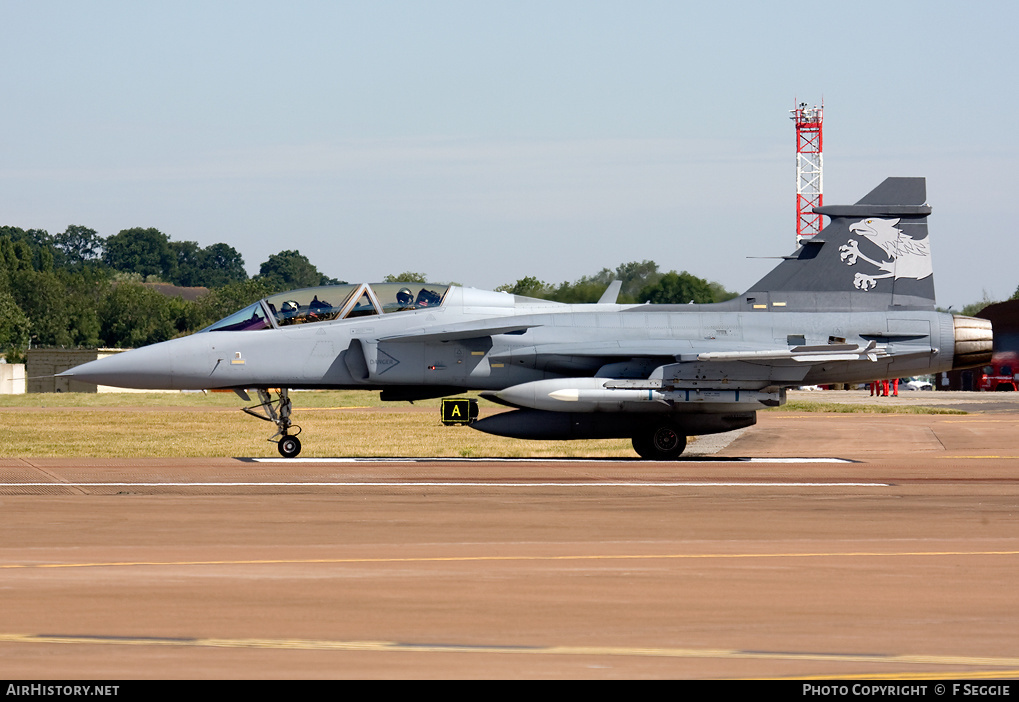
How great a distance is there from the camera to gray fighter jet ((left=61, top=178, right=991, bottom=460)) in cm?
1703

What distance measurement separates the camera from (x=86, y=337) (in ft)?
301

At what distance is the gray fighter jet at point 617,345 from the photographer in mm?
17031

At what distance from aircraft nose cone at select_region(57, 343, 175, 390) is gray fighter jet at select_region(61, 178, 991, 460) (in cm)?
2

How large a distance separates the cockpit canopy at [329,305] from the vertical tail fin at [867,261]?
18.5ft

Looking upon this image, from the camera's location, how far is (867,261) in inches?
727

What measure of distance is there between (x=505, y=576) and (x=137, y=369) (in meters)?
11.5

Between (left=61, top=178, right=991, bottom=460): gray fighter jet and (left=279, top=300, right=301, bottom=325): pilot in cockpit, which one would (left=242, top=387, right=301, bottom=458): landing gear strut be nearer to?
(left=61, top=178, right=991, bottom=460): gray fighter jet

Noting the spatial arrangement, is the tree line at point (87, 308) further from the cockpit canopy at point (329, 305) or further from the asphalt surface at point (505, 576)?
the asphalt surface at point (505, 576)

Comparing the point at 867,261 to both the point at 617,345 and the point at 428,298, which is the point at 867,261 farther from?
the point at 428,298

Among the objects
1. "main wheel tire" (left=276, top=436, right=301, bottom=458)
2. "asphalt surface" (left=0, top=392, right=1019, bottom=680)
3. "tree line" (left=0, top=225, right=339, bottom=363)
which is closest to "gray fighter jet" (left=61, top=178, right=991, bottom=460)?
"main wheel tire" (left=276, top=436, right=301, bottom=458)

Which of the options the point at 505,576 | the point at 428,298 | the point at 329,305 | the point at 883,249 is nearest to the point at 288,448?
the point at 329,305

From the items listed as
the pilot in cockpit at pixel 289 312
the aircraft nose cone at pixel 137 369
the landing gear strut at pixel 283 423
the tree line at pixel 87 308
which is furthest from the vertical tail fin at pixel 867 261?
the tree line at pixel 87 308

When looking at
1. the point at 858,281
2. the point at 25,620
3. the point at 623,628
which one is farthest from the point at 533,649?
the point at 858,281
